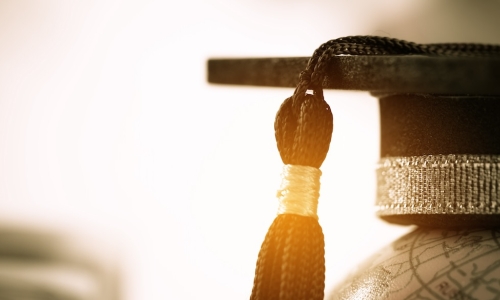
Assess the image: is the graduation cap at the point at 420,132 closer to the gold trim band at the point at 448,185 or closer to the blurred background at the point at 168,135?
the gold trim band at the point at 448,185

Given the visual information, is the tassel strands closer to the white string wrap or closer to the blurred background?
the white string wrap

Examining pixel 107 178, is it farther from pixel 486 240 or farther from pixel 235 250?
pixel 486 240

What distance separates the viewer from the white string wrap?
48 cm

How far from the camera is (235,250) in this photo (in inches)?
36.4

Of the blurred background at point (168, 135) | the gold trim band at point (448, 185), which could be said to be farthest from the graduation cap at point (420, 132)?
the blurred background at point (168, 135)

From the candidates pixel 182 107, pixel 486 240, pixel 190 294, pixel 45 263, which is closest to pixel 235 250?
pixel 190 294

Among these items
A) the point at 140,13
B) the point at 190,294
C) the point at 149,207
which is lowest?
the point at 190,294

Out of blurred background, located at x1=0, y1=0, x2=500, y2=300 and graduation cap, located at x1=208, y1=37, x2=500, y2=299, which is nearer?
graduation cap, located at x1=208, y1=37, x2=500, y2=299

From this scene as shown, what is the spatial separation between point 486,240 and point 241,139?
1.62 feet

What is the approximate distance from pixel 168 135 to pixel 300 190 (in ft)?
1.84

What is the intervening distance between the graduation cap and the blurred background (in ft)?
1.20

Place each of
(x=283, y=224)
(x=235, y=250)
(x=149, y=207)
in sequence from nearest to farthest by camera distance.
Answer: (x=283, y=224), (x=235, y=250), (x=149, y=207)

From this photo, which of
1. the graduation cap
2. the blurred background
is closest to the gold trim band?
the graduation cap

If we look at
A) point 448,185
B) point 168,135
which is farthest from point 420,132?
point 168,135
